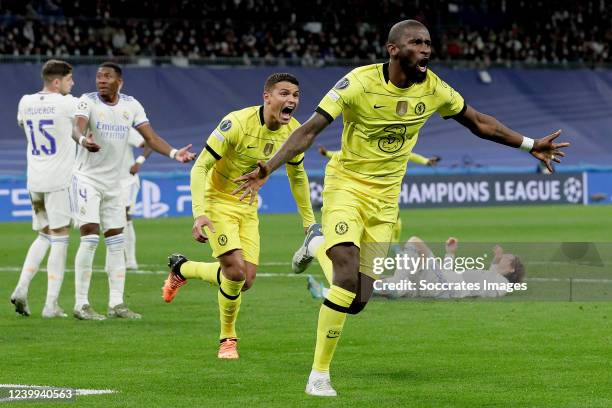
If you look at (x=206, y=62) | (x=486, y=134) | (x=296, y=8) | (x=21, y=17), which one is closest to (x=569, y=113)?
(x=296, y=8)

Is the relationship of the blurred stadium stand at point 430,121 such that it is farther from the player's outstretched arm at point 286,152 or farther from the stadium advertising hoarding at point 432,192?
the player's outstretched arm at point 286,152

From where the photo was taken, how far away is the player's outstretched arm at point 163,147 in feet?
36.0

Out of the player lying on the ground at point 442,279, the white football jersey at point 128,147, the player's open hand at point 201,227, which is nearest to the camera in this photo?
the player's open hand at point 201,227

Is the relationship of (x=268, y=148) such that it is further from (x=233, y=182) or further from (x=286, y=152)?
(x=286, y=152)

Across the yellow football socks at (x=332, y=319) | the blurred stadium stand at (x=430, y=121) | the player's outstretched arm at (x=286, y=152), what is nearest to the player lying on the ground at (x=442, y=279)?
the yellow football socks at (x=332, y=319)

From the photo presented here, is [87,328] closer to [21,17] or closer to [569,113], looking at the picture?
[21,17]

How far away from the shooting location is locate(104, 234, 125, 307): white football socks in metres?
12.5

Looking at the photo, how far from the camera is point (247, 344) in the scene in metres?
10.6

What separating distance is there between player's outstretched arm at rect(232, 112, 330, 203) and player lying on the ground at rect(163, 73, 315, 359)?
160cm

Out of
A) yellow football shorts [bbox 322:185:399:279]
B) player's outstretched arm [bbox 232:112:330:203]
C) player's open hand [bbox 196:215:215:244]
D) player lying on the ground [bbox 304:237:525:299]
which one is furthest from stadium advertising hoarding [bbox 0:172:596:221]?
player's outstretched arm [bbox 232:112:330:203]

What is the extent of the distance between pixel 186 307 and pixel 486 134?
5.53 m

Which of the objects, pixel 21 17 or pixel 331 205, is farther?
pixel 21 17

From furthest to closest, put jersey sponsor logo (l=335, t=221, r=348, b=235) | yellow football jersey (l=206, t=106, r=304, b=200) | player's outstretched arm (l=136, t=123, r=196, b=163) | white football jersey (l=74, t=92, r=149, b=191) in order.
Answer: white football jersey (l=74, t=92, r=149, b=191), player's outstretched arm (l=136, t=123, r=196, b=163), yellow football jersey (l=206, t=106, r=304, b=200), jersey sponsor logo (l=335, t=221, r=348, b=235)

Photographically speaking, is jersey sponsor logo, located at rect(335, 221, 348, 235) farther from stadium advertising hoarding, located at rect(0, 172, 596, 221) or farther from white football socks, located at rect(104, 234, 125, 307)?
stadium advertising hoarding, located at rect(0, 172, 596, 221)
